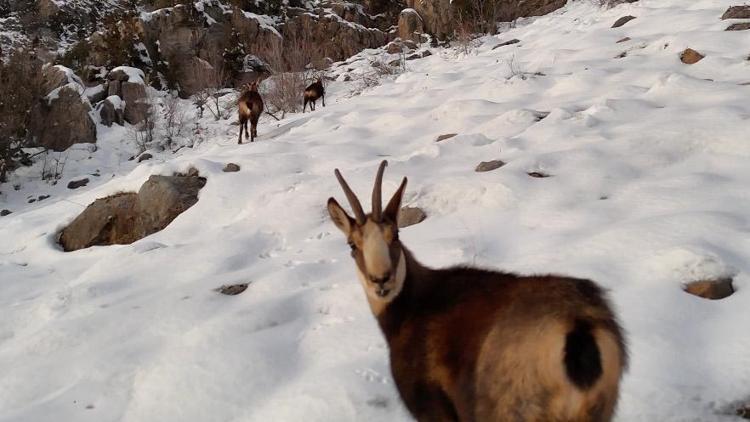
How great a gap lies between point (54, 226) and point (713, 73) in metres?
10.0

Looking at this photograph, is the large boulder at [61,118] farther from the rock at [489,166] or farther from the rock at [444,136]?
the rock at [489,166]

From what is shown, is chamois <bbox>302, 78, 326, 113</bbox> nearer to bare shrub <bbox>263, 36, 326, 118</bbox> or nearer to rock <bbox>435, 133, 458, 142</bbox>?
bare shrub <bbox>263, 36, 326, 118</bbox>

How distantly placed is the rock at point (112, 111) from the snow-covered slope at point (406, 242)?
9.09m

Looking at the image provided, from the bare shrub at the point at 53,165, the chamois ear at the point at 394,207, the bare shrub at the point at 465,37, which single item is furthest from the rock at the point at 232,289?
the bare shrub at the point at 465,37

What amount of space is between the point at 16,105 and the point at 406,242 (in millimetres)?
12823

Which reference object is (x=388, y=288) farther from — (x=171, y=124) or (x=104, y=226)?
(x=171, y=124)

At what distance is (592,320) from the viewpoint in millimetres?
1596

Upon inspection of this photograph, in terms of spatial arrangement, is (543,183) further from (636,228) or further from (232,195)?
(232,195)

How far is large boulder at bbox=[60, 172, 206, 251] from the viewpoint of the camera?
7.09 metres

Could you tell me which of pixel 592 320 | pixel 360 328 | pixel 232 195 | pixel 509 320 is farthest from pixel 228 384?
pixel 232 195

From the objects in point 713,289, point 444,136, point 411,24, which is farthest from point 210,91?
point 713,289

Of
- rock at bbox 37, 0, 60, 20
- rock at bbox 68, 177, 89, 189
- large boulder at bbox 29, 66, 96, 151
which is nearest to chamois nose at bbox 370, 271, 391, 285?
rock at bbox 68, 177, 89, 189

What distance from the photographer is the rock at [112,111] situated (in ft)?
54.5

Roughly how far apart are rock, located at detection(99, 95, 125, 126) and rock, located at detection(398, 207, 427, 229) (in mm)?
14425
